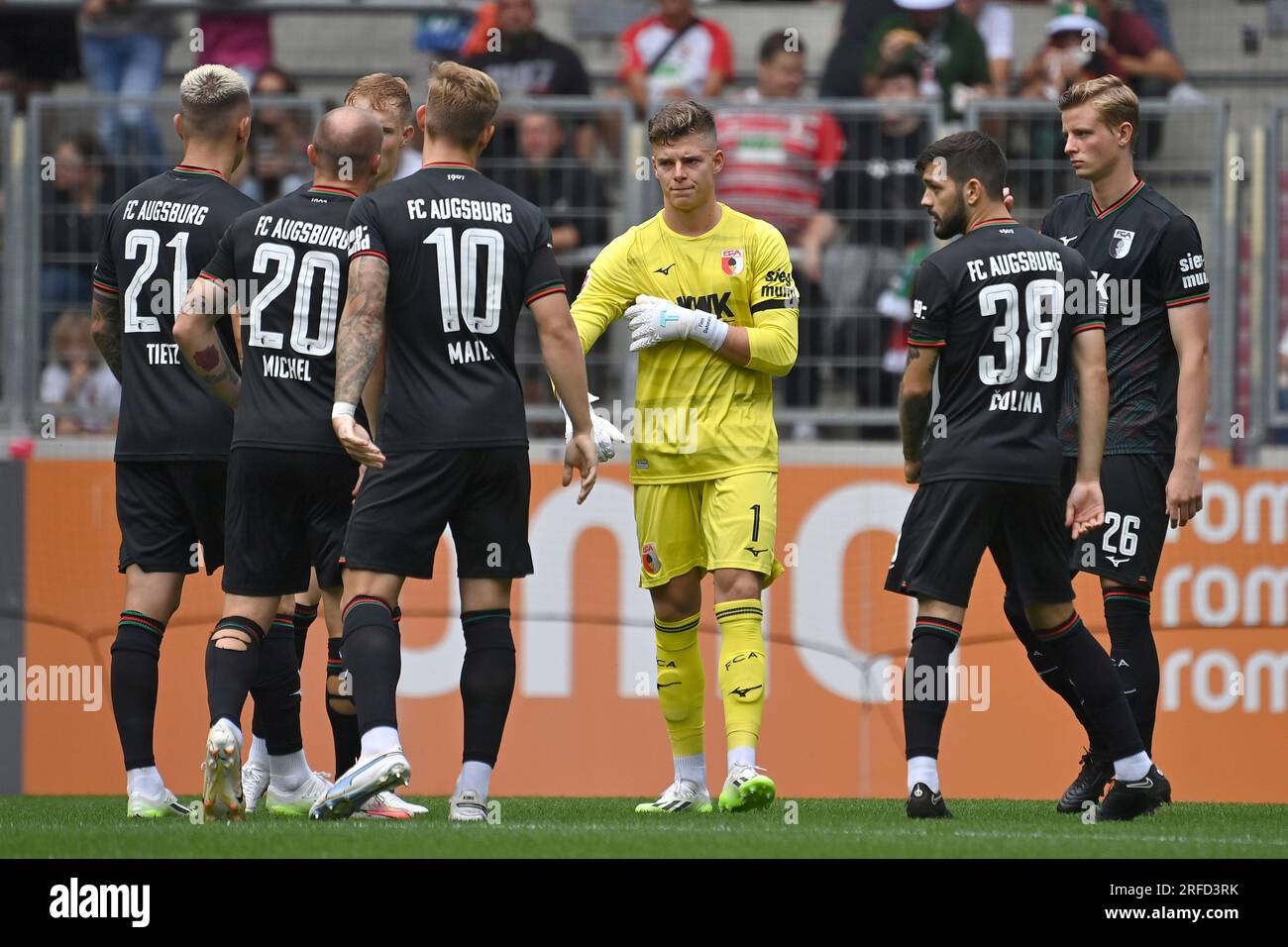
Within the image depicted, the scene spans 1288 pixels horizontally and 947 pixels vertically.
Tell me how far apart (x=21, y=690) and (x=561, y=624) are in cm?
262

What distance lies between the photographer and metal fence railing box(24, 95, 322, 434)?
9.63 meters

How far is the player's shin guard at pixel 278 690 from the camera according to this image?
6.69 metres

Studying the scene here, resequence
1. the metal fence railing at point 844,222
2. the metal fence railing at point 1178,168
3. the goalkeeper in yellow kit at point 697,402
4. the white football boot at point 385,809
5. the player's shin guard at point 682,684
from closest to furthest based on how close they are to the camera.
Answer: the white football boot at point 385,809, the goalkeeper in yellow kit at point 697,402, the player's shin guard at point 682,684, the metal fence railing at point 1178,168, the metal fence railing at point 844,222

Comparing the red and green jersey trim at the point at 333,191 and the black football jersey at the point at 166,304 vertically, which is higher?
the red and green jersey trim at the point at 333,191

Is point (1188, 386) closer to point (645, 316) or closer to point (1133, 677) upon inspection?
point (1133, 677)

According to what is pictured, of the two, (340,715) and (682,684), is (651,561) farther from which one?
(340,715)

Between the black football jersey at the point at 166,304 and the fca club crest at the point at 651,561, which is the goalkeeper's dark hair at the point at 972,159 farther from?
the black football jersey at the point at 166,304

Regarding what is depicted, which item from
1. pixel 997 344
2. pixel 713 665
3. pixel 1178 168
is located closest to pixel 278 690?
pixel 997 344

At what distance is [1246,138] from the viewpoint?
9.88 meters

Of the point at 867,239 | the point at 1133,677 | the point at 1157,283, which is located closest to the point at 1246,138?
Answer: the point at 867,239

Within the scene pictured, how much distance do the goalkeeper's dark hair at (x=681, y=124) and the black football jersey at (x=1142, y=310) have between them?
1.47 meters

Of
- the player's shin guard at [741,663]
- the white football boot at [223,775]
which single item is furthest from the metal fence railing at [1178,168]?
the white football boot at [223,775]

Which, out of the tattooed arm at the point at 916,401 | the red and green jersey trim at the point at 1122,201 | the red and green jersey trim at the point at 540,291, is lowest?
the tattooed arm at the point at 916,401
